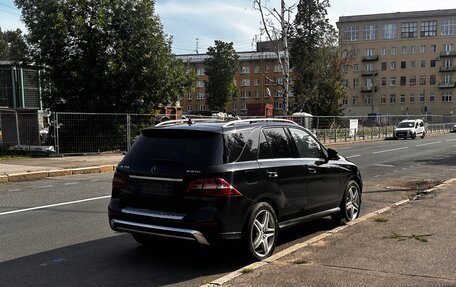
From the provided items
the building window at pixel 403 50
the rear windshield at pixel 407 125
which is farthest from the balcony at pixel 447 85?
the rear windshield at pixel 407 125

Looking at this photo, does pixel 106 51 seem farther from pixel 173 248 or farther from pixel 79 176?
pixel 173 248

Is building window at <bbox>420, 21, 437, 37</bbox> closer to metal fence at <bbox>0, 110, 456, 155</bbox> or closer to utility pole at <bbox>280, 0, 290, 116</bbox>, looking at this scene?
utility pole at <bbox>280, 0, 290, 116</bbox>

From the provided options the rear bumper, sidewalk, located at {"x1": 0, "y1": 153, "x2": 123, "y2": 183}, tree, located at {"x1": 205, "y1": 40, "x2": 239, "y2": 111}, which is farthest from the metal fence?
tree, located at {"x1": 205, "y1": 40, "x2": 239, "y2": 111}

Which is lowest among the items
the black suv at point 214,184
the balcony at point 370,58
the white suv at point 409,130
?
the white suv at point 409,130

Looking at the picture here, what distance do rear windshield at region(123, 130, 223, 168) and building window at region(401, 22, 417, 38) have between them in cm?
11545

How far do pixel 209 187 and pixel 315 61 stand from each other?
48810mm

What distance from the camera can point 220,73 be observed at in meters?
93.7

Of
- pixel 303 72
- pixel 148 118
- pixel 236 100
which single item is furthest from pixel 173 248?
pixel 236 100

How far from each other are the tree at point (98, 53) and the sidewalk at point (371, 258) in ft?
57.4

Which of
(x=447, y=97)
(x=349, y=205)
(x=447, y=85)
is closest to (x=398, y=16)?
(x=447, y=85)

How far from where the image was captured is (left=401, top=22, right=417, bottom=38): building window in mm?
110125

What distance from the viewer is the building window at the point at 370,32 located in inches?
4446

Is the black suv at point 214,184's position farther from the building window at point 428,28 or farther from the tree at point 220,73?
the building window at point 428,28

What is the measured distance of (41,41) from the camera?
2266 centimetres
